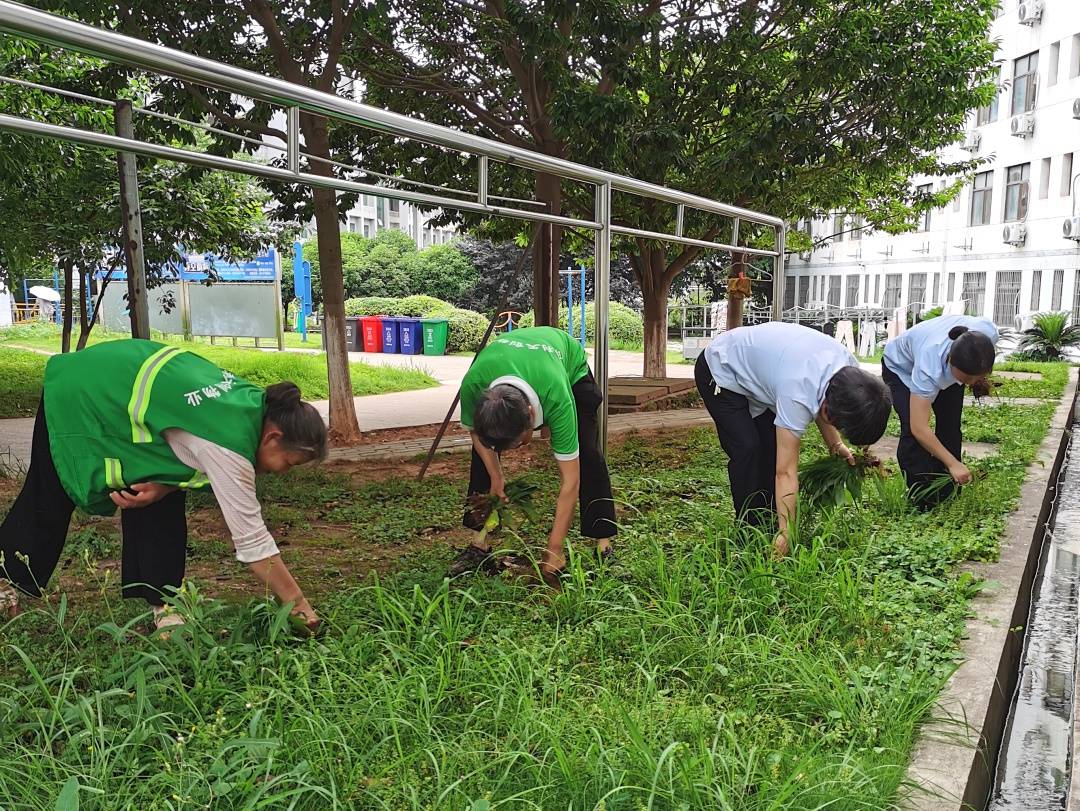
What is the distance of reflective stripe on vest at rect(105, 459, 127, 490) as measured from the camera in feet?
8.81

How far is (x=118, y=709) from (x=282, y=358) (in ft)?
35.3

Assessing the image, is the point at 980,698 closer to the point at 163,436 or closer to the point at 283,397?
the point at 283,397

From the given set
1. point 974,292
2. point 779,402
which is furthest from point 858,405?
point 974,292

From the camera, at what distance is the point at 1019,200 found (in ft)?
75.3

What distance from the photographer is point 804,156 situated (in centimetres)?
798

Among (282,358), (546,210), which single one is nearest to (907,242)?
(282,358)

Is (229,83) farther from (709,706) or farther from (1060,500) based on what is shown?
(1060,500)

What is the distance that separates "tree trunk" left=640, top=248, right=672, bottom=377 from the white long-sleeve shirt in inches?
370

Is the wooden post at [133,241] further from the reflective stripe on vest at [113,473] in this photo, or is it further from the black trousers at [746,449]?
the black trousers at [746,449]

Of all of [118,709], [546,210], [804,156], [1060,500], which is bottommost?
[1060,500]

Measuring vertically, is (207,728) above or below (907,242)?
below

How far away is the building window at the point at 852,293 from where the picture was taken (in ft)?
106

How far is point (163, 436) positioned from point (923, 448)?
155 inches

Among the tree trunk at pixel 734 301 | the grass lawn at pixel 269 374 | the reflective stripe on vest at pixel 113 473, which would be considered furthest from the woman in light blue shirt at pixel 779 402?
the grass lawn at pixel 269 374
